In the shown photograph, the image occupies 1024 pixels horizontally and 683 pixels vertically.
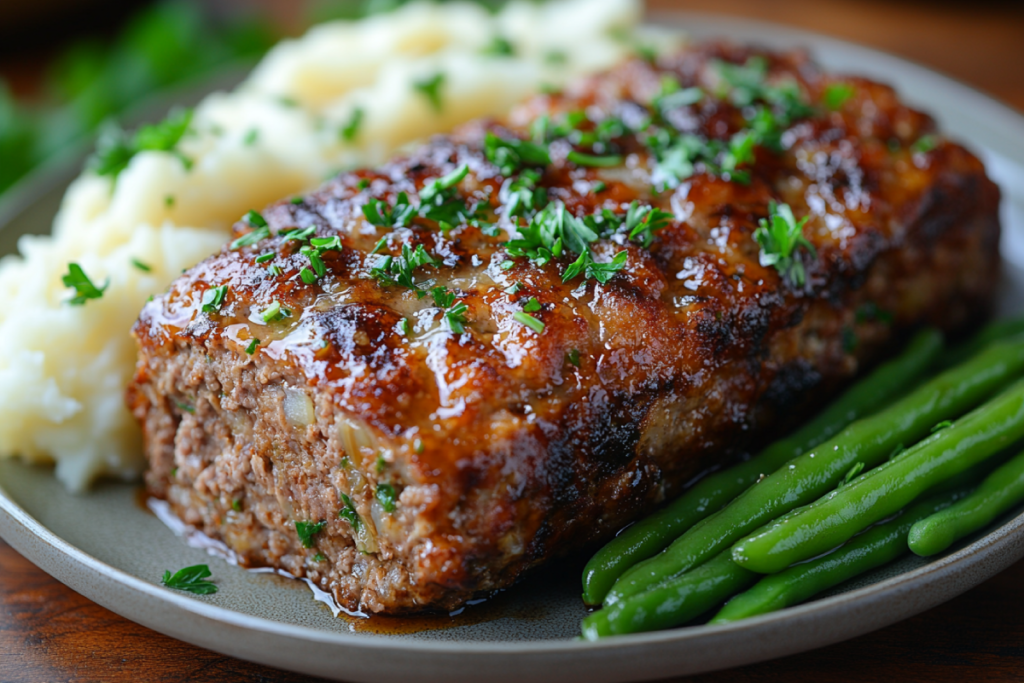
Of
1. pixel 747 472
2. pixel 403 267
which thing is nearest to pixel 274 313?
pixel 403 267

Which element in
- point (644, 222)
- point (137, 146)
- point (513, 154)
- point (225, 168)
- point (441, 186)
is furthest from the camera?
point (137, 146)

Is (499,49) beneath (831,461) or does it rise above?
above

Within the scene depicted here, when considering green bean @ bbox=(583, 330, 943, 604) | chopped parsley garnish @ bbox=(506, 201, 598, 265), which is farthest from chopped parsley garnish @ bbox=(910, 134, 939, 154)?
chopped parsley garnish @ bbox=(506, 201, 598, 265)

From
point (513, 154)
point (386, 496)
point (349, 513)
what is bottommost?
point (349, 513)

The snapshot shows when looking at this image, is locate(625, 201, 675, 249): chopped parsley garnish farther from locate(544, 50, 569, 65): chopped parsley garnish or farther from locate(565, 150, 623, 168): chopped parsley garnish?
locate(544, 50, 569, 65): chopped parsley garnish

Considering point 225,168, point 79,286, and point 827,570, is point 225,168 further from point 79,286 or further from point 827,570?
point 827,570

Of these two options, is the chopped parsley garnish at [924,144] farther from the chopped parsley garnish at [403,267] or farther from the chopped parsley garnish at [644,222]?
the chopped parsley garnish at [403,267]
